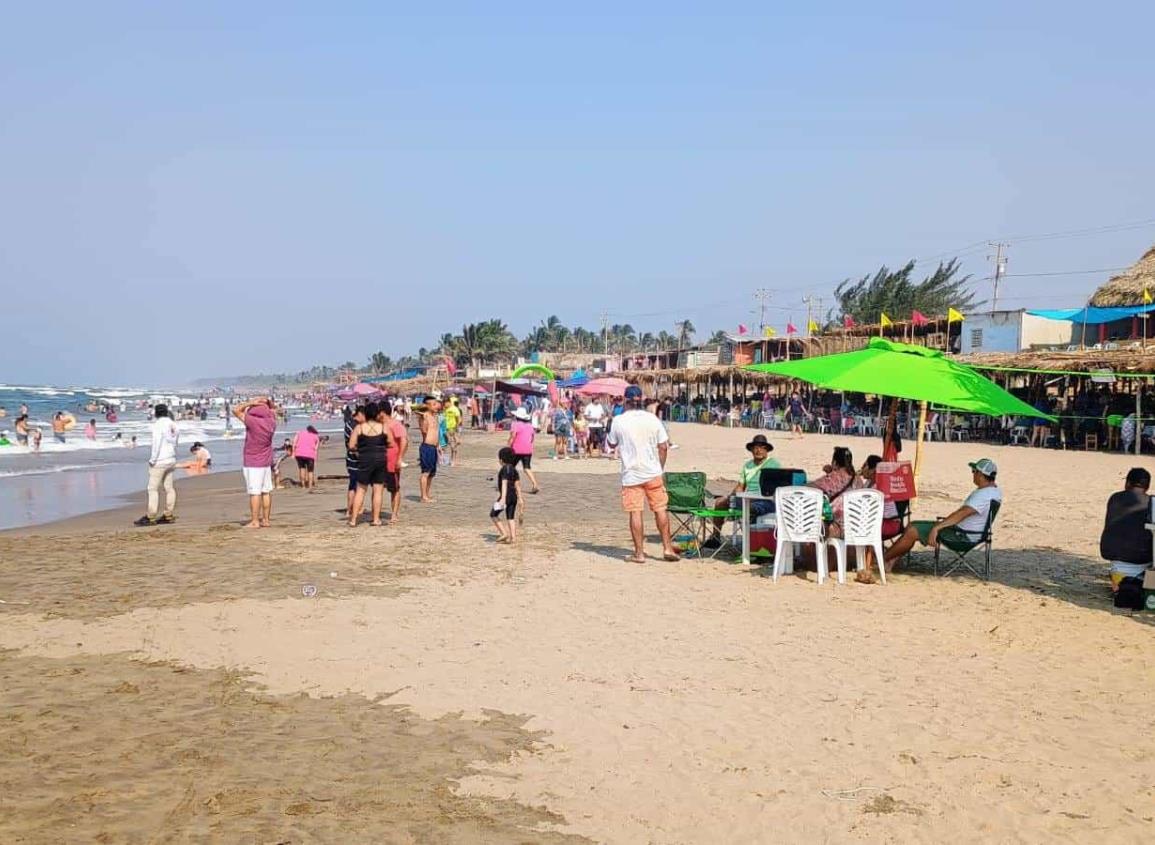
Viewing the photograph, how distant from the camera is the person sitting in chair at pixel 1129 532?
6.34 meters

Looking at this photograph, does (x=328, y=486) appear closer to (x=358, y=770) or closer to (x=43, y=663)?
(x=43, y=663)

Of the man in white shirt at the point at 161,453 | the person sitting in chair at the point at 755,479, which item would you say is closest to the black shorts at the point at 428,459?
the man in white shirt at the point at 161,453

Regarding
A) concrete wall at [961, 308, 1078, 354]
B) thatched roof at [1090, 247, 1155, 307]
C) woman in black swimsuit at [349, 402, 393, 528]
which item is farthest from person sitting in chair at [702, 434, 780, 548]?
concrete wall at [961, 308, 1078, 354]

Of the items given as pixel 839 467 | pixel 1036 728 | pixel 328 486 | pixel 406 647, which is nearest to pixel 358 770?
pixel 406 647

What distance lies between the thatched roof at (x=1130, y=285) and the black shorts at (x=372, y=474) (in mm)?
21359

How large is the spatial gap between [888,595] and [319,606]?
3963 millimetres

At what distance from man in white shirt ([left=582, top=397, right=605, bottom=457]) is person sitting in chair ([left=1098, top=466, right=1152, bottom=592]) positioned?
50.8ft

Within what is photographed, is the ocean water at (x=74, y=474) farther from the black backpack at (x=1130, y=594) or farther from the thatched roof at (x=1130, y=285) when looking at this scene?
the thatched roof at (x=1130, y=285)

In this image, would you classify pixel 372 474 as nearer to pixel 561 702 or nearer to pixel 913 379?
pixel 913 379

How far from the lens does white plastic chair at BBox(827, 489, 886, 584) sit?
7.22m

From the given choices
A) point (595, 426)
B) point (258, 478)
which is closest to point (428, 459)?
point (258, 478)

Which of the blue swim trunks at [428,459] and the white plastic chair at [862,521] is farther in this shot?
the blue swim trunks at [428,459]

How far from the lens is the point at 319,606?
649 cm

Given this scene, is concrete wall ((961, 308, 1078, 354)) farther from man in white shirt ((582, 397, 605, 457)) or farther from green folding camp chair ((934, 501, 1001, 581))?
green folding camp chair ((934, 501, 1001, 581))
